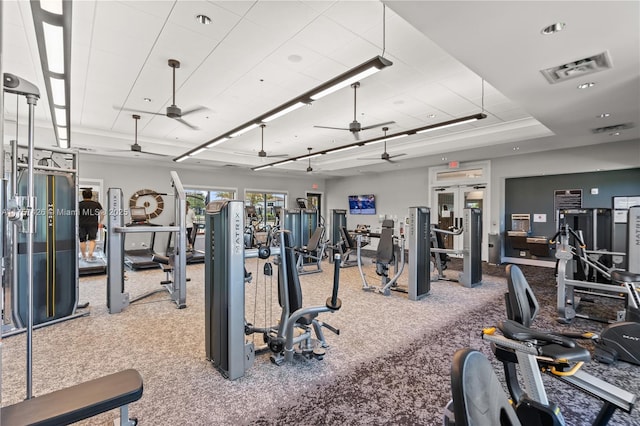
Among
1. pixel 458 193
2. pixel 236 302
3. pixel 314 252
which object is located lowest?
pixel 314 252

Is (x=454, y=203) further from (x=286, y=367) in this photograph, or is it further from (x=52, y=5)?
(x=52, y=5)

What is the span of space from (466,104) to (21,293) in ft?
22.5

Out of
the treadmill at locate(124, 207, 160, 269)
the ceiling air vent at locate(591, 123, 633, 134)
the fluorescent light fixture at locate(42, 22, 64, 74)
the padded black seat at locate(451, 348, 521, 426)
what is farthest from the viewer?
the treadmill at locate(124, 207, 160, 269)

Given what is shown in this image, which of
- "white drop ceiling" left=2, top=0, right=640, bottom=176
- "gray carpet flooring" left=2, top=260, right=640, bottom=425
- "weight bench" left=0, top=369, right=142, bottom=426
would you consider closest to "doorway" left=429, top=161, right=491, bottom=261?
"white drop ceiling" left=2, top=0, right=640, bottom=176

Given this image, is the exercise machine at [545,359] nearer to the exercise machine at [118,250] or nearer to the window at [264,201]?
the exercise machine at [118,250]

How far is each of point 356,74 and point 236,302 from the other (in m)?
2.48

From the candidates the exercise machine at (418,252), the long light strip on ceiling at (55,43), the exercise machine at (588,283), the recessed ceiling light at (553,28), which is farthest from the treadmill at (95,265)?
the exercise machine at (588,283)

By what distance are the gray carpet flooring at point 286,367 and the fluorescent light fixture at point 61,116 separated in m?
2.76

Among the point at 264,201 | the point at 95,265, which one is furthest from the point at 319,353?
the point at 264,201

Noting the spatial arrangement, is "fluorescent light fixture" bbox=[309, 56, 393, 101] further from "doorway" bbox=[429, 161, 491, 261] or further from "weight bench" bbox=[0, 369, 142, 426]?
"doorway" bbox=[429, 161, 491, 261]

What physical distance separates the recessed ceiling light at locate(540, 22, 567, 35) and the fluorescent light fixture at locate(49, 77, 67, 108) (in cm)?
488

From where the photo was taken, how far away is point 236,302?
8.48 ft

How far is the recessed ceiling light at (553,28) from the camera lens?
253 centimetres

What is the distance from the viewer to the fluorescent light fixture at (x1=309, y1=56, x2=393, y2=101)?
3.01 m
